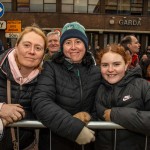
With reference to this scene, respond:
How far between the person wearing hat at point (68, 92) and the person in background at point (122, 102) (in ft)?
0.45

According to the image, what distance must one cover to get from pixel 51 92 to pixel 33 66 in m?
0.29

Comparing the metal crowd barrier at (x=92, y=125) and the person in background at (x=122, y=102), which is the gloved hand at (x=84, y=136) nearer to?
the metal crowd barrier at (x=92, y=125)

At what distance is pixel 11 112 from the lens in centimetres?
243

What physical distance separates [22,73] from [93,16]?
26.3m

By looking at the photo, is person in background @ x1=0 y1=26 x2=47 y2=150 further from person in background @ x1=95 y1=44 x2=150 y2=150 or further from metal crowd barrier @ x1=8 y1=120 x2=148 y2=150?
person in background @ x1=95 y1=44 x2=150 y2=150

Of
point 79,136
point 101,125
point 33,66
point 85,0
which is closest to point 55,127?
point 79,136

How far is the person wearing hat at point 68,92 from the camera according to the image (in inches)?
91.7

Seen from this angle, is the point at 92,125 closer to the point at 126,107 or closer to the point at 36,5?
the point at 126,107

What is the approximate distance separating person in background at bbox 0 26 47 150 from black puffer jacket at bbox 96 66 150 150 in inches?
24.2

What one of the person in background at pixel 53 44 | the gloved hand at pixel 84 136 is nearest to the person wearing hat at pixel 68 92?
the gloved hand at pixel 84 136

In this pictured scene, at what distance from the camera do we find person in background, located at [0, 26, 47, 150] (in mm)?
2553

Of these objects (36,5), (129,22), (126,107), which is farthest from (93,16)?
(126,107)

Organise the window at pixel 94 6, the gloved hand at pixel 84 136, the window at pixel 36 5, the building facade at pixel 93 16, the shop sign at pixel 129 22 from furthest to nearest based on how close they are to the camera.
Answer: the window at pixel 94 6 → the window at pixel 36 5 → the shop sign at pixel 129 22 → the building facade at pixel 93 16 → the gloved hand at pixel 84 136

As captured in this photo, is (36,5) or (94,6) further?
(94,6)
